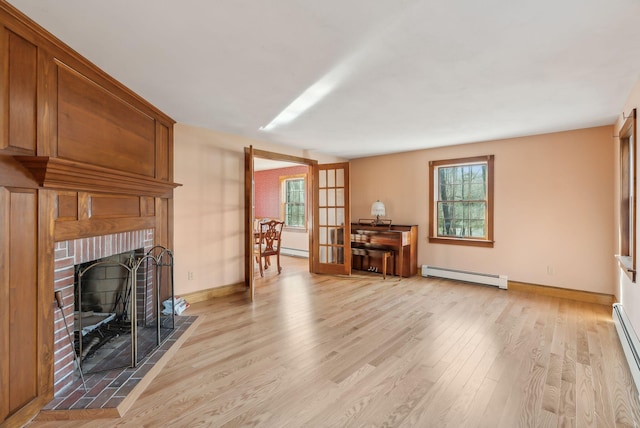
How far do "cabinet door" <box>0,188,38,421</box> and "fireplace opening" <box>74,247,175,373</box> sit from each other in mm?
383

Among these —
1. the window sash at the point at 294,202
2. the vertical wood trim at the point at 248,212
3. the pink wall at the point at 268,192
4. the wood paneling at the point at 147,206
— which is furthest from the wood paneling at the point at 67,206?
the pink wall at the point at 268,192

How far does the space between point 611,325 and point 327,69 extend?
3.82 meters

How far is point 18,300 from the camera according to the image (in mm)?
1690

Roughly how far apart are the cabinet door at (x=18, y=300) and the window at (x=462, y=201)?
5048mm

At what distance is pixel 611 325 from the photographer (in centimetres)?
312

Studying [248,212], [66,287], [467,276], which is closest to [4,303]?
[66,287]

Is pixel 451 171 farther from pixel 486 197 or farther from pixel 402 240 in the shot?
pixel 402 240

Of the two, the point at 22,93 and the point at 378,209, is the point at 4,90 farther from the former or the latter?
the point at 378,209

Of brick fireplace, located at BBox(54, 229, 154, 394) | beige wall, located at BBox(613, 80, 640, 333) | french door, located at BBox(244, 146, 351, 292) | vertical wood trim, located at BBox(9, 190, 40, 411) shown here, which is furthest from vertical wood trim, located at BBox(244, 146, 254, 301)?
beige wall, located at BBox(613, 80, 640, 333)

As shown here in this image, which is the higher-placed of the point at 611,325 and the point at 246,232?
the point at 246,232

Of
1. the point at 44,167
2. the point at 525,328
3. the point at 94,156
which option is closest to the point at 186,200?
the point at 94,156

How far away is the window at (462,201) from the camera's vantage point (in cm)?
473

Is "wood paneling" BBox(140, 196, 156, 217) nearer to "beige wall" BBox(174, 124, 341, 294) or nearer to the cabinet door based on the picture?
"beige wall" BBox(174, 124, 341, 294)

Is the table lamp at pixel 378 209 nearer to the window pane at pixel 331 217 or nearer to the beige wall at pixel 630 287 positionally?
the window pane at pixel 331 217
